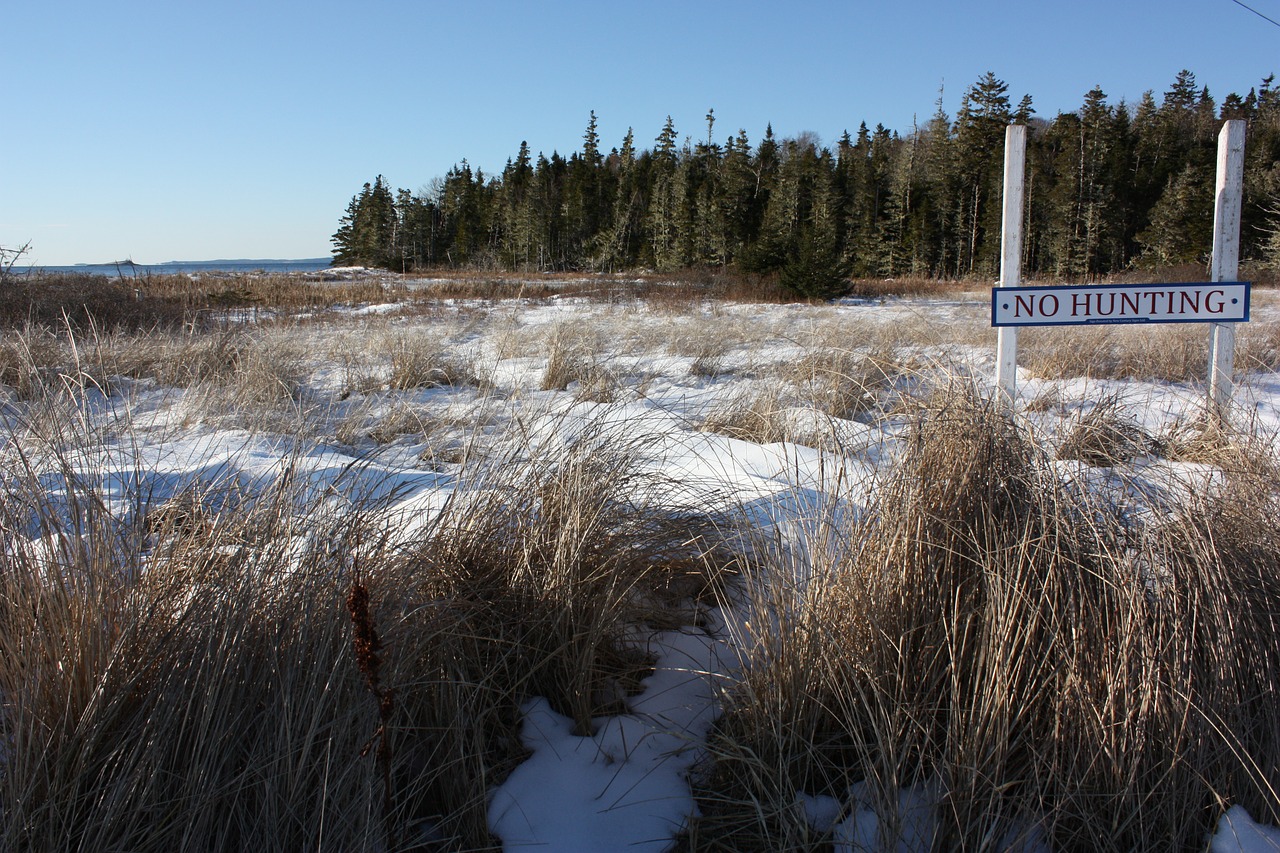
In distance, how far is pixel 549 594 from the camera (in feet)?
7.77

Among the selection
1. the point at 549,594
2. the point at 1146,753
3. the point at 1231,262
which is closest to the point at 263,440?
the point at 549,594

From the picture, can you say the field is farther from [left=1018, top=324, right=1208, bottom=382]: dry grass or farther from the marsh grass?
[left=1018, top=324, right=1208, bottom=382]: dry grass

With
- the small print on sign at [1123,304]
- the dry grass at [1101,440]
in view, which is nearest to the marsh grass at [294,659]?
the dry grass at [1101,440]

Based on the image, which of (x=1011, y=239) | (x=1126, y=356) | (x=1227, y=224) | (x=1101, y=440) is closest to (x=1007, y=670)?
(x=1101, y=440)

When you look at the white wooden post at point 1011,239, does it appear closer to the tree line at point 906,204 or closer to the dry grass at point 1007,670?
the dry grass at point 1007,670

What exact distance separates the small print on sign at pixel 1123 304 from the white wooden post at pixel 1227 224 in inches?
A: 10.6

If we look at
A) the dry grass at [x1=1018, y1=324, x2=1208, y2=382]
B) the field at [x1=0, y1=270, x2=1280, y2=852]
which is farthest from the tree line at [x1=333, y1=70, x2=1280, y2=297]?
the field at [x1=0, y1=270, x2=1280, y2=852]

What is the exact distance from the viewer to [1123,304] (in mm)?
4285

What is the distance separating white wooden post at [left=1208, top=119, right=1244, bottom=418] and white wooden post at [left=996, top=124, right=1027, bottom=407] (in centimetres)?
107

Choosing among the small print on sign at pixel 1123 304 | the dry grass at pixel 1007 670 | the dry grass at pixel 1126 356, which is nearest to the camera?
the dry grass at pixel 1007 670

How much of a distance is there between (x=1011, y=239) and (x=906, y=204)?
52431 millimetres

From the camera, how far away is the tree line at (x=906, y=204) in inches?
1740

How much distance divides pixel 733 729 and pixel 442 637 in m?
0.82

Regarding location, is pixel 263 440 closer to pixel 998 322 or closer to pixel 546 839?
pixel 546 839
